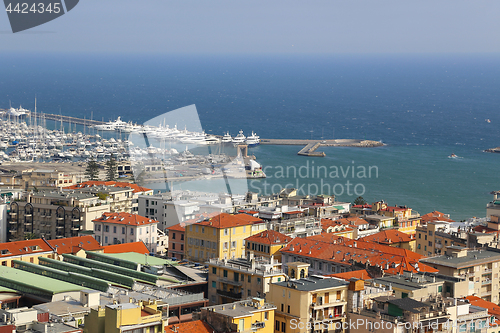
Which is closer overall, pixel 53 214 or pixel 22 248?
pixel 22 248

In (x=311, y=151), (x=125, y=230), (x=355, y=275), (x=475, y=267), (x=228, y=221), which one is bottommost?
(x=311, y=151)

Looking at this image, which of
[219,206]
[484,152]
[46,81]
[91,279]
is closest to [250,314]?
[91,279]

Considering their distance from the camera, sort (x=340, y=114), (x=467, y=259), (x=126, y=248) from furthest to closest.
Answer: (x=340, y=114) → (x=126, y=248) → (x=467, y=259)

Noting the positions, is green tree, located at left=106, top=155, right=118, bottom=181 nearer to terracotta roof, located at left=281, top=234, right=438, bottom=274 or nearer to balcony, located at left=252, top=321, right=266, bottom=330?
terracotta roof, located at left=281, top=234, right=438, bottom=274

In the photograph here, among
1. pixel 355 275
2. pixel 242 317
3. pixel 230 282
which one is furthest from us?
pixel 230 282

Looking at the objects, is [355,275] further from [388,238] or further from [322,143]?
[322,143]

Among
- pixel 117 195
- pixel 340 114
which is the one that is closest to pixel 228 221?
pixel 117 195

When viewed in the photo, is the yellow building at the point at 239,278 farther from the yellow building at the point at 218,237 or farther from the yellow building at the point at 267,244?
the yellow building at the point at 218,237
